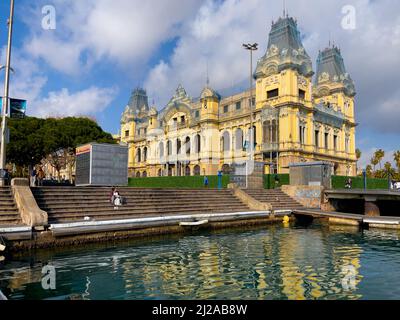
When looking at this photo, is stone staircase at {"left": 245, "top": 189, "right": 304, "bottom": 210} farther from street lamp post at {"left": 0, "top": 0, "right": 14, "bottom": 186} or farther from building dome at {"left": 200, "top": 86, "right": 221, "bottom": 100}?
building dome at {"left": 200, "top": 86, "right": 221, "bottom": 100}

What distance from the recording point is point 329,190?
27.1 meters

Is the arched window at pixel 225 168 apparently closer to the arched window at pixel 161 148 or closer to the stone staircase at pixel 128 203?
the arched window at pixel 161 148

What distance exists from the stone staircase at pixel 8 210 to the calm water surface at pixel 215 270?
2280 millimetres

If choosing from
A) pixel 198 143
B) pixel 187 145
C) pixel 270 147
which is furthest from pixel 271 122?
pixel 187 145

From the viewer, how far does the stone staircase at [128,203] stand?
15.8 m

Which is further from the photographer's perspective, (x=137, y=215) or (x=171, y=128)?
(x=171, y=128)

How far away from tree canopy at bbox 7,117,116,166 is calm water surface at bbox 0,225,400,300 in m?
29.7

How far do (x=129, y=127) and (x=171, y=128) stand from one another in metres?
16.4

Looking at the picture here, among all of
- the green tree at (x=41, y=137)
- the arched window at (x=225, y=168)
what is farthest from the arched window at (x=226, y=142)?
the green tree at (x=41, y=137)

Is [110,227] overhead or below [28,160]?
below

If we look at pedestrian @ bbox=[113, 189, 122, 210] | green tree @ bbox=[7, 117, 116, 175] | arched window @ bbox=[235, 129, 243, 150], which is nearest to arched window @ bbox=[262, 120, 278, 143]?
arched window @ bbox=[235, 129, 243, 150]

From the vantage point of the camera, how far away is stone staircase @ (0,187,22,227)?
13.3m
